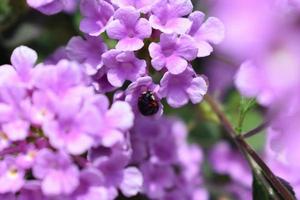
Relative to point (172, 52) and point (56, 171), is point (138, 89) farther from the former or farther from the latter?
point (56, 171)

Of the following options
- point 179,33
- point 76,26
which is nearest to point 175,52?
point 179,33

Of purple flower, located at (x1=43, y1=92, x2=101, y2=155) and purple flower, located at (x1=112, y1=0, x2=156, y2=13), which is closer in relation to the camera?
purple flower, located at (x1=43, y1=92, x2=101, y2=155)

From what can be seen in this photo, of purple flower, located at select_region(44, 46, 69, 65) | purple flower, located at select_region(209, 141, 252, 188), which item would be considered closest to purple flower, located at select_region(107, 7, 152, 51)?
purple flower, located at select_region(44, 46, 69, 65)

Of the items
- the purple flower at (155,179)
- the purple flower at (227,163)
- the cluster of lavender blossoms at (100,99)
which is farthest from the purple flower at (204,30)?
the purple flower at (227,163)

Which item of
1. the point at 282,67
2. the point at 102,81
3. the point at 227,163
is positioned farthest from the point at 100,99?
the point at 227,163

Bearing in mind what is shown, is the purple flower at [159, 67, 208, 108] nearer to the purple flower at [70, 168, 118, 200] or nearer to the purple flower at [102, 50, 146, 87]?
the purple flower at [102, 50, 146, 87]

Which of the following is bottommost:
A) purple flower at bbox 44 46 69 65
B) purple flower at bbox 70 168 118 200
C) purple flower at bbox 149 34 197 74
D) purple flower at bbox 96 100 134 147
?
purple flower at bbox 44 46 69 65

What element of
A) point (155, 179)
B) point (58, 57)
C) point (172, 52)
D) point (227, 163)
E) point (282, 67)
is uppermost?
point (282, 67)
